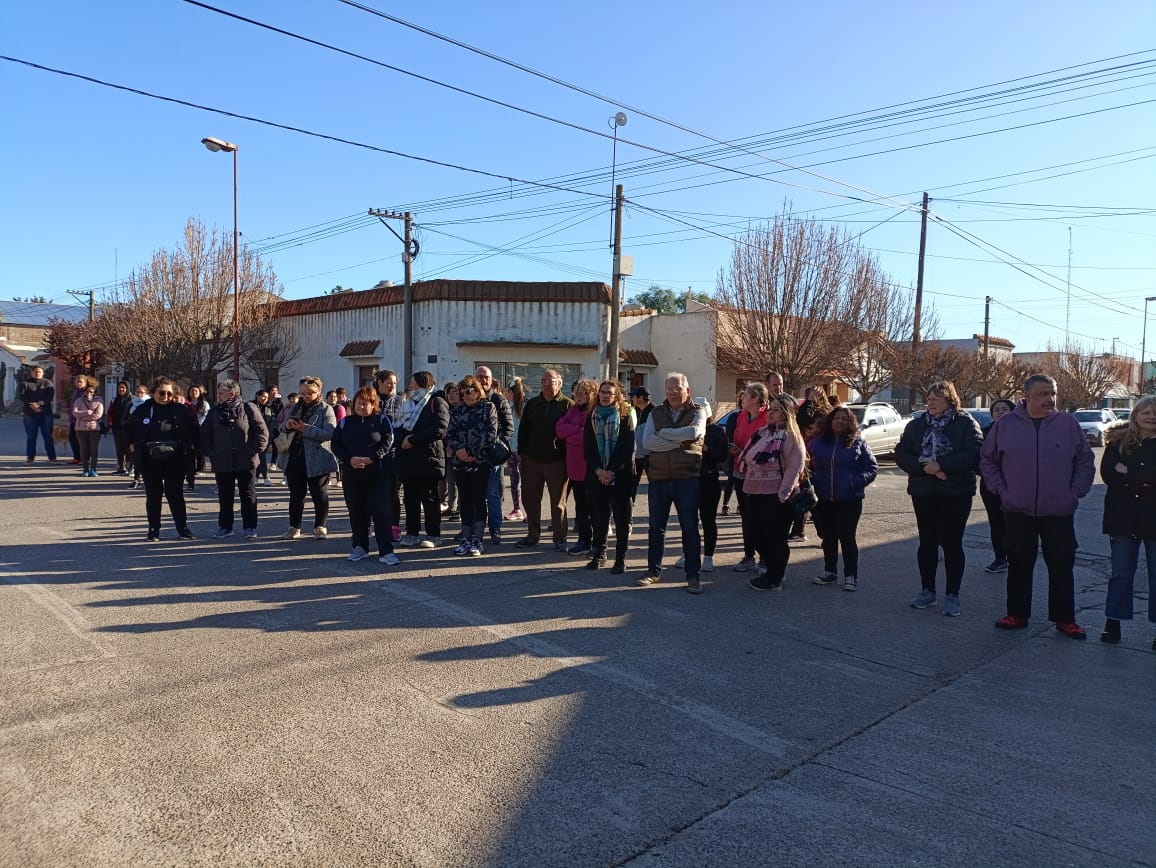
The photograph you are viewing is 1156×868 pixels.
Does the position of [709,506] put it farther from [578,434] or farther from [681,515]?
[578,434]

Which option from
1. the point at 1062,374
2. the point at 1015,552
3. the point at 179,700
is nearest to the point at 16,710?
the point at 179,700

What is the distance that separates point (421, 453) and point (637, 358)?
1861 centimetres

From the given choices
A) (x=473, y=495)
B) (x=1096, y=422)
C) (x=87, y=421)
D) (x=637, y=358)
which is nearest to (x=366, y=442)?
(x=473, y=495)

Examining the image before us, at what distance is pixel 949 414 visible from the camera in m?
6.93

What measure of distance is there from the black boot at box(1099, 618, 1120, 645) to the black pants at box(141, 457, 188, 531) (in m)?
8.80

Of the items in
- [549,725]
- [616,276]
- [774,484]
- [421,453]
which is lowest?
[549,725]

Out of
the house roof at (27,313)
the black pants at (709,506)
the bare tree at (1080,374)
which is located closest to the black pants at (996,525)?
the black pants at (709,506)

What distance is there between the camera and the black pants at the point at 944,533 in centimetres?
674

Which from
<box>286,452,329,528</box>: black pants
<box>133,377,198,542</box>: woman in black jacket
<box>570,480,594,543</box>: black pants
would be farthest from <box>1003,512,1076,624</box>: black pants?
<box>133,377,198,542</box>: woman in black jacket

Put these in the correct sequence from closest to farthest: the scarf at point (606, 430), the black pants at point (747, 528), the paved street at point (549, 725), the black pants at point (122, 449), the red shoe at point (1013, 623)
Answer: the paved street at point (549, 725)
the red shoe at point (1013, 623)
the black pants at point (747, 528)
the scarf at point (606, 430)
the black pants at point (122, 449)

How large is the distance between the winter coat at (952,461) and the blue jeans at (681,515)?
70.3 inches

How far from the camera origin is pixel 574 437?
28.5 ft

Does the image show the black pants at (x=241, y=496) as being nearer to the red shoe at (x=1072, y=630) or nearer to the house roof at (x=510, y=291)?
the red shoe at (x=1072, y=630)

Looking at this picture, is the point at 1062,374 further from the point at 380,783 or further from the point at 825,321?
the point at 380,783
